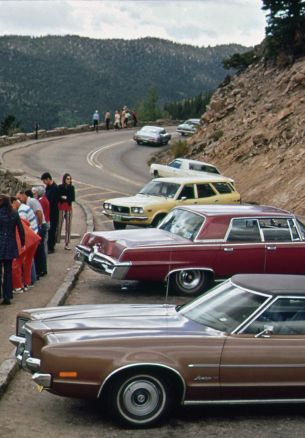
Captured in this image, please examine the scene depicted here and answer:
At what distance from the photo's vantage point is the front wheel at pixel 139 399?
27.8 ft

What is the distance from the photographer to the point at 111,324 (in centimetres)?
895

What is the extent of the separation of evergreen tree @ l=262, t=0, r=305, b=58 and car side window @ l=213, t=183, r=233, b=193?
58.6ft

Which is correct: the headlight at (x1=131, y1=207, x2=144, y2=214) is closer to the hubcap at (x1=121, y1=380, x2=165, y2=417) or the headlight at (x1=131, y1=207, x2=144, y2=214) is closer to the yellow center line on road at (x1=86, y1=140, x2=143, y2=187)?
the hubcap at (x1=121, y1=380, x2=165, y2=417)

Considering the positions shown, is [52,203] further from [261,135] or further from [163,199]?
[261,135]

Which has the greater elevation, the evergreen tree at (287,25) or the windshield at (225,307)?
the evergreen tree at (287,25)

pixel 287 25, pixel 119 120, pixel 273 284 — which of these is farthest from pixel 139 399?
pixel 119 120

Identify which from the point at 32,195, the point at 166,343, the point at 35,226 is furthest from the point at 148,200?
the point at 166,343

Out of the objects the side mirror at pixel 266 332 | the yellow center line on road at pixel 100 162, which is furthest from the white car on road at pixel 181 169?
the side mirror at pixel 266 332

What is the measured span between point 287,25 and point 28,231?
2767cm

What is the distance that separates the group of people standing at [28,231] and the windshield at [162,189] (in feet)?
12.0

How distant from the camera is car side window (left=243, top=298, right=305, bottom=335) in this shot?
8836mm

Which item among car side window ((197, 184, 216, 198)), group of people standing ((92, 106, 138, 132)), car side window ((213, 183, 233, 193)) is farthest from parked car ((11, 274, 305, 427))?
group of people standing ((92, 106, 138, 132))

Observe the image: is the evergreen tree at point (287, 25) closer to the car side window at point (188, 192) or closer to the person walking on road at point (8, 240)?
the car side window at point (188, 192)

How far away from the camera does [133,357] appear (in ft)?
27.8
